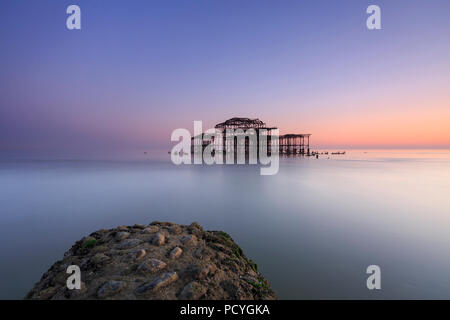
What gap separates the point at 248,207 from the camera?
11914mm

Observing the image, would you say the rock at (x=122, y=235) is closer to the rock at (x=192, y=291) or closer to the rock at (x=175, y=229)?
the rock at (x=175, y=229)

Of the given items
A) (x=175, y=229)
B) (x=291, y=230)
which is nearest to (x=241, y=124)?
(x=291, y=230)

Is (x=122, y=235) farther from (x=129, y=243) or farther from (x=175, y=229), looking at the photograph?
(x=175, y=229)

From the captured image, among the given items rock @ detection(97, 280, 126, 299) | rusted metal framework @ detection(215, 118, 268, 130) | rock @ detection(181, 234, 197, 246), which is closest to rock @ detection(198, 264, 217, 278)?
rock @ detection(181, 234, 197, 246)

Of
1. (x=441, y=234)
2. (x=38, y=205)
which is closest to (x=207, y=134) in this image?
(x=38, y=205)

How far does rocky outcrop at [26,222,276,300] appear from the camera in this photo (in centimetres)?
332

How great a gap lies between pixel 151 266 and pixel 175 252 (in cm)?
64

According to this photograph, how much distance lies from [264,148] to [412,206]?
49810mm

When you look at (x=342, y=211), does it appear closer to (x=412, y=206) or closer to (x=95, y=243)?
(x=412, y=206)

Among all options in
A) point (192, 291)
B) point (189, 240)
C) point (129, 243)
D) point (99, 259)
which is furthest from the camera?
point (189, 240)

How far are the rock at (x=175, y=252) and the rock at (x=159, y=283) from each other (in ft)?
2.11

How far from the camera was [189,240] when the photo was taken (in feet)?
16.3

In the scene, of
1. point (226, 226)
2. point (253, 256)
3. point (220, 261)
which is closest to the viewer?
point (220, 261)

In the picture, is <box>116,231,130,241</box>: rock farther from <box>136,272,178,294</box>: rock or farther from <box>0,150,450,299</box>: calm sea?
<box>0,150,450,299</box>: calm sea
